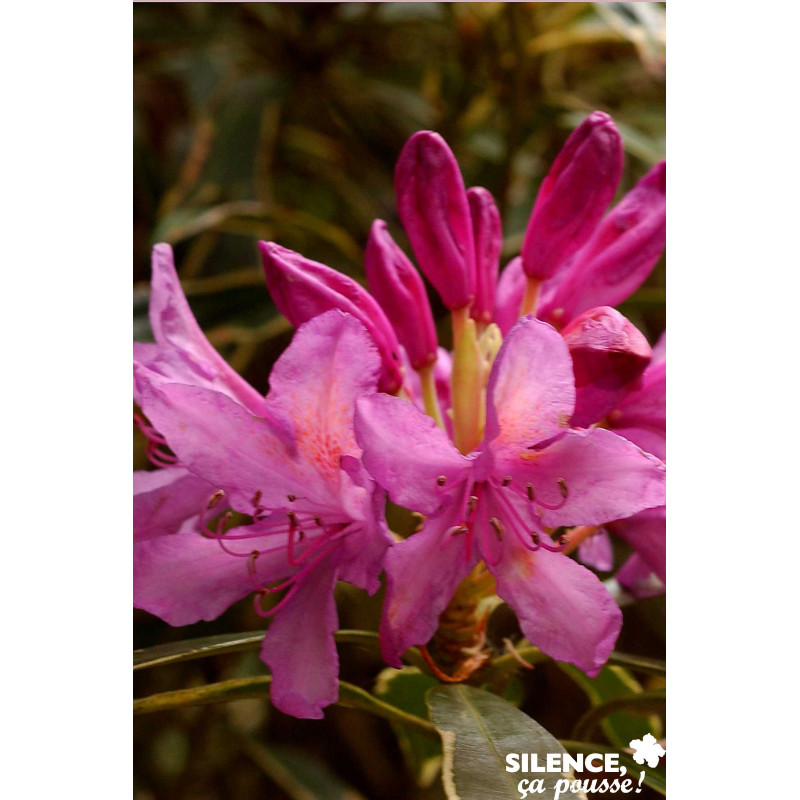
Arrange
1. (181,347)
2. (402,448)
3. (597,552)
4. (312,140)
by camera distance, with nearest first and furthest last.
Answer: (402,448) < (181,347) < (597,552) < (312,140)

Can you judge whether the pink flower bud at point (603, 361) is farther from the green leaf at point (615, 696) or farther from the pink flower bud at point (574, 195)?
the green leaf at point (615, 696)

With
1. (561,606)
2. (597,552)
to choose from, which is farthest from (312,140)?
(561,606)

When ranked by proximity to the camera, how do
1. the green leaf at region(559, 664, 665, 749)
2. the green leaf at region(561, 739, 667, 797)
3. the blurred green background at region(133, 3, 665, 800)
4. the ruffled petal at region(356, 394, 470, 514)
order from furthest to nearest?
the blurred green background at region(133, 3, 665, 800) → the green leaf at region(559, 664, 665, 749) → the green leaf at region(561, 739, 667, 797) → the ruffled petal at region(356, 394, 470, 514)

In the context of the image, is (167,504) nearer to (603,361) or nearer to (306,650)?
(306,650)

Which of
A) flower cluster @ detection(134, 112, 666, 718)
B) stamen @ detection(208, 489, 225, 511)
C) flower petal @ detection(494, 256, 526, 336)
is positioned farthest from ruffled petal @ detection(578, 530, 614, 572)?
stamen @ detection(208, 489, 225, 511)

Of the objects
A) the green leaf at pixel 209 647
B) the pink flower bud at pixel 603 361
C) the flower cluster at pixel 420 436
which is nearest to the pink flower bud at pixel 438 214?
the flower cluster at pixel 420 436

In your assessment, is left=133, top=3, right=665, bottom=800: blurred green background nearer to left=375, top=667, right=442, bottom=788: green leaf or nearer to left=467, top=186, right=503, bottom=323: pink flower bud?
left=375, top=667, right=442, bottom=788: green leaf

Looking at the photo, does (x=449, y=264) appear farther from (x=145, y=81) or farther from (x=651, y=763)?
(x=145, y=81)
